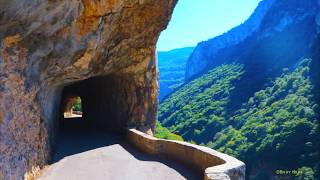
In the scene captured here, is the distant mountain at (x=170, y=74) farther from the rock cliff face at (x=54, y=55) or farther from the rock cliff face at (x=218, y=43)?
the rock cliff face at (x=54, y=55)

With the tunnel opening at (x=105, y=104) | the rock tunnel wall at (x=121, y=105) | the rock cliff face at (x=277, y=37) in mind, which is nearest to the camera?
the rock tunnel wall at (x=121, y=105)

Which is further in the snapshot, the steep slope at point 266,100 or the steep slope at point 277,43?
the steep slope at point 277,43

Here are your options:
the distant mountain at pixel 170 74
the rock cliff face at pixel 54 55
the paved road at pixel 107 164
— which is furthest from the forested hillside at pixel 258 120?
the distant mountain at pixel 170 74

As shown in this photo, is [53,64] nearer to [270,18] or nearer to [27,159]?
[27,159]

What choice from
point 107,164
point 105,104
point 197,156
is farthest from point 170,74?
point 197,156

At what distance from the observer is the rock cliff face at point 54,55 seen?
7.42m

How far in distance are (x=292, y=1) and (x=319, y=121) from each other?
145ft

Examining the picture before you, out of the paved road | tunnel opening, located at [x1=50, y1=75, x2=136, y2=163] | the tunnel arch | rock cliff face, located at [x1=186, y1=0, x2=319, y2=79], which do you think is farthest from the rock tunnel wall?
rock cliff face, located at [x1=186, y1=0, x2=319, y2=79]

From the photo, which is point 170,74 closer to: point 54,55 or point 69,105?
point 69,105

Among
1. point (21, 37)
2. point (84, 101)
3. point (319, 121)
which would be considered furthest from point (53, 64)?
point (319, 121)

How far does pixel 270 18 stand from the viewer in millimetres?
88750

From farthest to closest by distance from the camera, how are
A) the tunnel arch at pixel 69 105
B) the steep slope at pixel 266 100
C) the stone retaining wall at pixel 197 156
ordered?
the steep slope at pixel 266 100 → the tunnel arch at pixel 69 105 → the stone retaining wall at pixel 197 156

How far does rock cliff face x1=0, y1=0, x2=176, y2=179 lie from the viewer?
7.42 meters

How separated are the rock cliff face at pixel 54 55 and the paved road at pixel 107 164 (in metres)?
0.69
